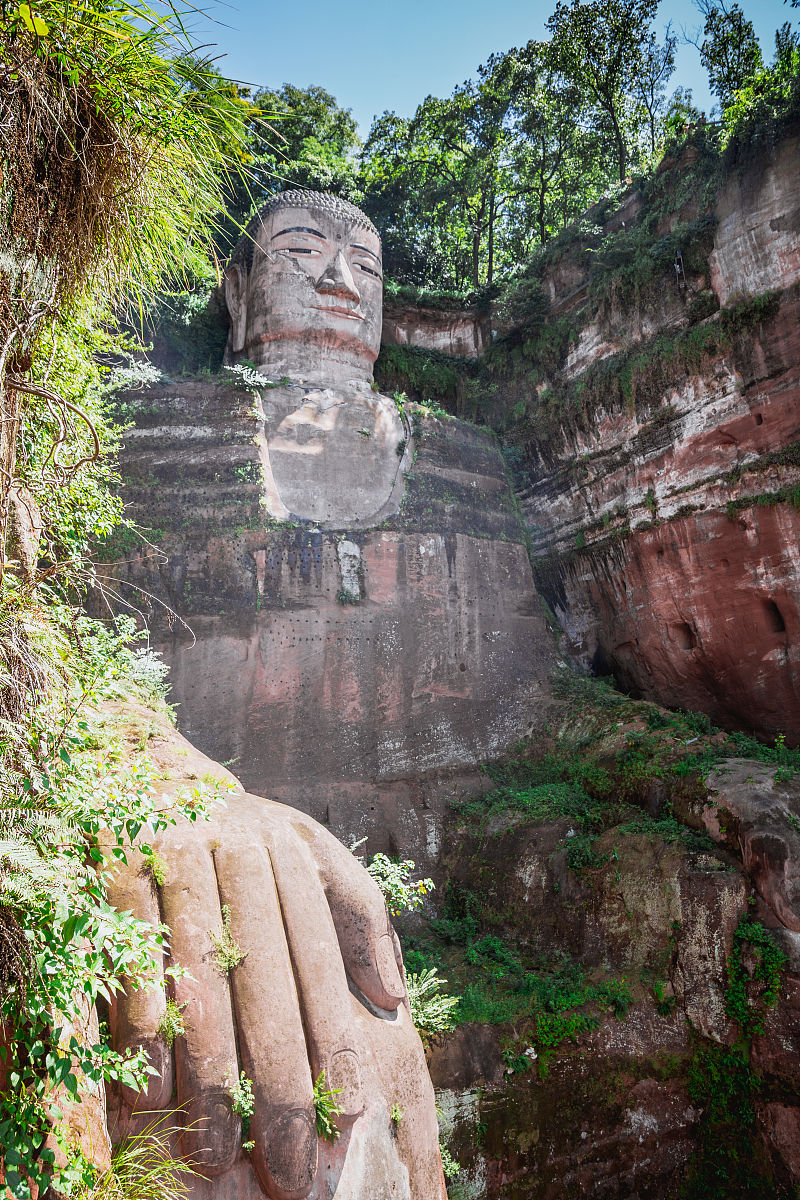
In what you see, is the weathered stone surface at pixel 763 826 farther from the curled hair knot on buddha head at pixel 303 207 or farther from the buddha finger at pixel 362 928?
the curled hair knot on buddha head at pixel 303 207

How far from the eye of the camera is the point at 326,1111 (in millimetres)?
3871

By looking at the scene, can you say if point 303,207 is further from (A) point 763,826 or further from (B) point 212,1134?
(B) point 212,1134

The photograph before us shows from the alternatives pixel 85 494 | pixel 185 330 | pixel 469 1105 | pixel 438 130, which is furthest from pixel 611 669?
pixel 438 130

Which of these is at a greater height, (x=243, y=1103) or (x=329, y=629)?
(x=329, y=629)

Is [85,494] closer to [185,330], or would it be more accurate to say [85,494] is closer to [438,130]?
[185,330]

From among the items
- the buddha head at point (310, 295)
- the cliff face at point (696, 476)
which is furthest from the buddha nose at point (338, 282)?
the cliff face at point (696, 476)

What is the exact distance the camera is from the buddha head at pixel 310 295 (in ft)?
45.9

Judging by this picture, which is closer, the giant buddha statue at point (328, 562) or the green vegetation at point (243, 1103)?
the green vegetation at point (243, 1103)

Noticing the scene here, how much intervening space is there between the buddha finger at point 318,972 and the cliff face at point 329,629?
5.99 m

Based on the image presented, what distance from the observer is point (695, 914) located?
301 inches

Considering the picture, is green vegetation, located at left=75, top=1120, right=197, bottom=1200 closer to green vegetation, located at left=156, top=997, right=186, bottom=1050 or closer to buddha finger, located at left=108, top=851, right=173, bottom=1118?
buddha finger, located at left=108, top=851, right=173, bottom=1118

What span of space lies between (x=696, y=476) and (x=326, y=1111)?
11.0 meters

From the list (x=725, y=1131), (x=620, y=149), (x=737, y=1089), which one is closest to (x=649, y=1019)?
(x=737, y=1089)

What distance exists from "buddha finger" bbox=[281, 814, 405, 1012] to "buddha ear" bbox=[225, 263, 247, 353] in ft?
39.7
